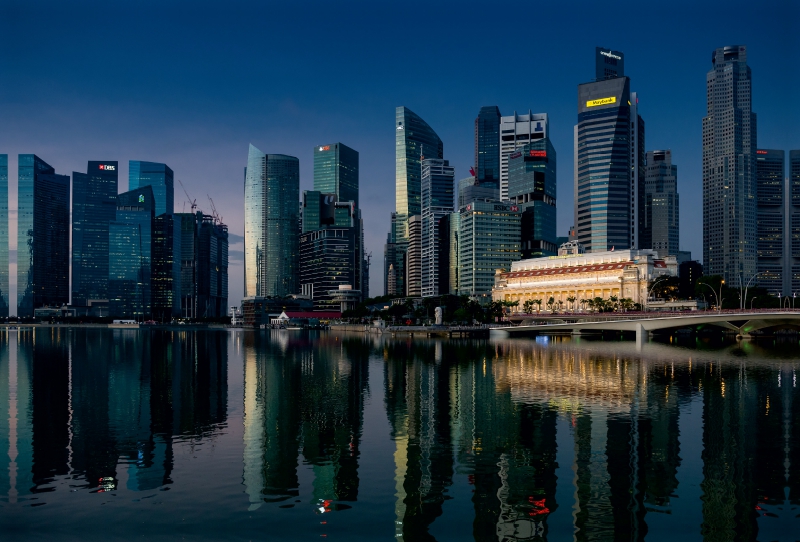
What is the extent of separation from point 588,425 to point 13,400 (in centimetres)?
5680

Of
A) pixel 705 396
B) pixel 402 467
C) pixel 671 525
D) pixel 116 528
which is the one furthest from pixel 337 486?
pixel 705 396

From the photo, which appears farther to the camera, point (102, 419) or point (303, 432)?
point (102, 419)

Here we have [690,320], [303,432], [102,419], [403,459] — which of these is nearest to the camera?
[403,459]

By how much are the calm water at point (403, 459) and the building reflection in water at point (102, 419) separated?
242mm

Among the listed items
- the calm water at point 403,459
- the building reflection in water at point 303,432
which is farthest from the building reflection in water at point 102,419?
the building reflection in water at point 303,432

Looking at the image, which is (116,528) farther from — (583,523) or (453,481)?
(583,523)

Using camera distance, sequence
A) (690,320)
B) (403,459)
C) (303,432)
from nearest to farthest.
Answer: (403,459), (303,432), (690,320)

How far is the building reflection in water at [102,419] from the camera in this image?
37.8 m

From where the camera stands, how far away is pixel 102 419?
54.9 meters

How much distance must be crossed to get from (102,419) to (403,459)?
1138 inches

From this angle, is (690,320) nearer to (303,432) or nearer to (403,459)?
(303,432)

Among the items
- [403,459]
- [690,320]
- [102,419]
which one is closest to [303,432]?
[403,459]

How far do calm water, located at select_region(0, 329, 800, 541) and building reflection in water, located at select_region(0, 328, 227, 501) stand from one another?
242mm

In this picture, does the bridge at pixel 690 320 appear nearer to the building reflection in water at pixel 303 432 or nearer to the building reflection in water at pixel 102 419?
the building reflection in water at pixel 303 432
